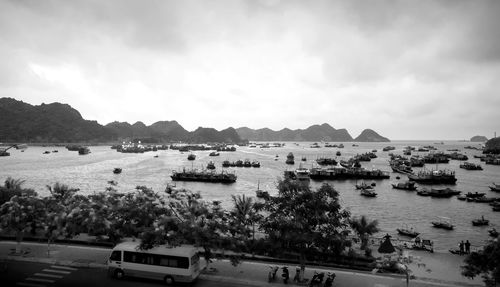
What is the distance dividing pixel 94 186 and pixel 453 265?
9927 cm

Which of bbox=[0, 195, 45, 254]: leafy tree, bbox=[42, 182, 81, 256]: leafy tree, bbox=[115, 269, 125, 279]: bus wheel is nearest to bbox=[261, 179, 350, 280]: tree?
bbox=[115, 269, 125, 279]: bus wheel

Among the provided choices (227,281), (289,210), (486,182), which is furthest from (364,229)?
(486,182)

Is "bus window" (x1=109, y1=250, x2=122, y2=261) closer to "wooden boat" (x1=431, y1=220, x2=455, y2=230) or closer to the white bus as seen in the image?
the white bus

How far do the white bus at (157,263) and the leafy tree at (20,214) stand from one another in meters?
9.28

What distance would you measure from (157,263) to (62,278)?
708cm

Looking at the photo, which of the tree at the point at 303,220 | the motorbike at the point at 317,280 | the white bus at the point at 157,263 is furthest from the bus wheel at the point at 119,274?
the motorbike at the point at 317,280

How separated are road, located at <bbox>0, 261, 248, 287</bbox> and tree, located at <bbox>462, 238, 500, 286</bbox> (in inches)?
603

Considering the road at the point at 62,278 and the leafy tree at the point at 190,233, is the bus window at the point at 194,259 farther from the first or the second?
the road at the point at 62,278

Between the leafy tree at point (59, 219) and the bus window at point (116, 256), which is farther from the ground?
the leafy tree at point (59, 219)

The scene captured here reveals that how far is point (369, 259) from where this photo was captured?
29.7m

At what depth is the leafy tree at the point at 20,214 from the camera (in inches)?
1055

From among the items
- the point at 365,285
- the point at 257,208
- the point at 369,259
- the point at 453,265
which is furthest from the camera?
the point at 453,265

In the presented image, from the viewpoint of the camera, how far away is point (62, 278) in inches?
944

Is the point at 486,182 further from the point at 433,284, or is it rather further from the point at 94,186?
the point at 94,186
